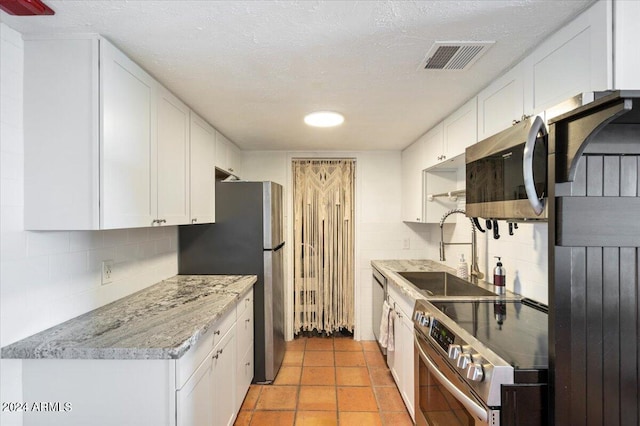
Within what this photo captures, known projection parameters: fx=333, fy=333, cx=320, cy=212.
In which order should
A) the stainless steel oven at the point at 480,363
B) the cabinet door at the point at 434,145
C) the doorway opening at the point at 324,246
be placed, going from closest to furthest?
the stainless steel oven at the point at 480,363 → the cabinet door at the point at 434,145 → the doorway opening at the point at 324,246

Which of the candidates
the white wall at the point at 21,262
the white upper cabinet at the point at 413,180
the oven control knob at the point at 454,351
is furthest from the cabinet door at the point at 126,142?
the white upper cabinet at the point at 413,180

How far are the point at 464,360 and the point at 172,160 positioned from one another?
1904mm

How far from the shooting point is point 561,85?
4.31 feet

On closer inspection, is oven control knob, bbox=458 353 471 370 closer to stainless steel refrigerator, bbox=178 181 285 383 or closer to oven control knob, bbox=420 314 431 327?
oven control knob, bbox=420 314 431 327

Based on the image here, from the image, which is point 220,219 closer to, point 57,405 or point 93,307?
point 93,307

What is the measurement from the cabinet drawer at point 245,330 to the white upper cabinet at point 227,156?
1.31 metres

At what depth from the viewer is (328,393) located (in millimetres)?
2721

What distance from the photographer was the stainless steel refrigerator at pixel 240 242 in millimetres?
2795

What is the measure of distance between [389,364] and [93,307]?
238cm

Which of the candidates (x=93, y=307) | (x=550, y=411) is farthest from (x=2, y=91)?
(x=550, y=411)

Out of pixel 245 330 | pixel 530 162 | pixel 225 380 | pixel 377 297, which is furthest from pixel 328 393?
pixel 530 162

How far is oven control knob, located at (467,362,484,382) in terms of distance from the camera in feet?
4.02

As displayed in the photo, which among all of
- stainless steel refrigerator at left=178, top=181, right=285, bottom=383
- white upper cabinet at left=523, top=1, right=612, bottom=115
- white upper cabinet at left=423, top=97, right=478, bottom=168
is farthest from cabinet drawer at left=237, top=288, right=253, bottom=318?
white upper cabinet at left=523, top=1, right=612, bottom=115

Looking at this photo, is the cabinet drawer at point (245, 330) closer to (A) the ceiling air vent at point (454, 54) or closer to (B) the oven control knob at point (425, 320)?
(B) the oven control knob at point (425, 320)
